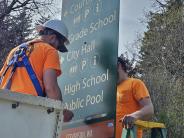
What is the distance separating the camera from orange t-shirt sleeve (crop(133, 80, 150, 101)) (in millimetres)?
5138

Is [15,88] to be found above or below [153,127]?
above

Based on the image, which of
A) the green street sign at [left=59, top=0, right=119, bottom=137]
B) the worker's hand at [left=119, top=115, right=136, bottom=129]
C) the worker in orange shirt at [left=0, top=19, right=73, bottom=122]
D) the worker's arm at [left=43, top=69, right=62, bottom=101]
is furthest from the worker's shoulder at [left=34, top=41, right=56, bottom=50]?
the worker's hand at [left=119, top=115, right=136, bottom=129]

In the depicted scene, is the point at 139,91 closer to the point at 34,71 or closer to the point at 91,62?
the point at 91,62

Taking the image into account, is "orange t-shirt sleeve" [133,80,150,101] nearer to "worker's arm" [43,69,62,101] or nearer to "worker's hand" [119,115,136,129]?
"worker's hand" [119,115,136,129]

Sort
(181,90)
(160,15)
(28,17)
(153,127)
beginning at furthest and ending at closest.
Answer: (160,15), (181,90), (28,17), (153,127)

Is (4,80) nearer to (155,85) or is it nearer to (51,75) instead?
(51,75)

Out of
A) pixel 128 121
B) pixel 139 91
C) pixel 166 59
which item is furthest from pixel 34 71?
pixel 166 59

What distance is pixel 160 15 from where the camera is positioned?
33.0 m

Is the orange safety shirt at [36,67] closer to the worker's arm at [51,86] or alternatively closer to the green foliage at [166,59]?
the worker's arm at [51,86]

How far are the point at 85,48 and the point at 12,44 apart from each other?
50.8 feet

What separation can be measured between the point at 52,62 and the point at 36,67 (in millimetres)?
127

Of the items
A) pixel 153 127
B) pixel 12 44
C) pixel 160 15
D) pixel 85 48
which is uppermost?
pixel 160 15

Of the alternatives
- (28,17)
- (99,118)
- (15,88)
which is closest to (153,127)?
(99,118)

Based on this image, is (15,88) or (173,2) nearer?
(15,88)
